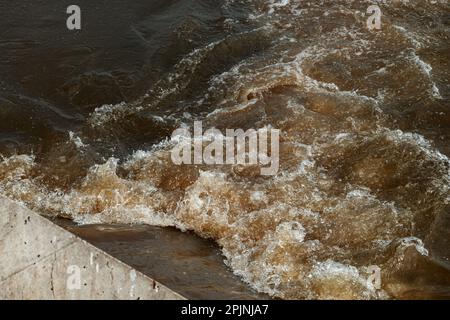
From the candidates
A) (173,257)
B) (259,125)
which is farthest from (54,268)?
(259,125)

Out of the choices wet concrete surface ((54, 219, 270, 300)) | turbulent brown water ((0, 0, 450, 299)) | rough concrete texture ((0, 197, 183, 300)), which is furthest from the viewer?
turbulent brown water ((0, 0, 450, 299))

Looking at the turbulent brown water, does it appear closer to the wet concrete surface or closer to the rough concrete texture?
the wet concrete surface

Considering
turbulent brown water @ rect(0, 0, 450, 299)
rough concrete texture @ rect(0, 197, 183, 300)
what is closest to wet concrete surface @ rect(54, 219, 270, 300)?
turbulent brown water @ rect(0, 0, 450, 299)

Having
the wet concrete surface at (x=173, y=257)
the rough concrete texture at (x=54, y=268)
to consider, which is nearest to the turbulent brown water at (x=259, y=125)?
the wet concrete surface at (x=173, y=257)

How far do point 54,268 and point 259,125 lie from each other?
3.15 meters

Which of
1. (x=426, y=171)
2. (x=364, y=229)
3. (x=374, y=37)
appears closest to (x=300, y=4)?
(x=374, y=37)

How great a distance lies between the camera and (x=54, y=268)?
4762 millimetres

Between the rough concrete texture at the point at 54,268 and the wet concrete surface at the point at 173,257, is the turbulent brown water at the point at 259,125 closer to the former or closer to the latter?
the wet concrete surface at the point at 173,257

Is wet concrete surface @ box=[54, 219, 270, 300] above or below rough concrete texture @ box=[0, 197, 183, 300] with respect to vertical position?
below

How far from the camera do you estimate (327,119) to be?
7.30 meters

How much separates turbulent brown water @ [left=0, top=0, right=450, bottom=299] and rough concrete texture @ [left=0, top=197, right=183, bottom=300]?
1128 mm

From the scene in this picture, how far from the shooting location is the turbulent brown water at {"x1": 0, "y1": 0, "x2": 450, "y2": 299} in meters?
5.75

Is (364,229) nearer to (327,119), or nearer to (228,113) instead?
(327,119)

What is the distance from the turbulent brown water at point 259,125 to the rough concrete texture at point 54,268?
113 cm
